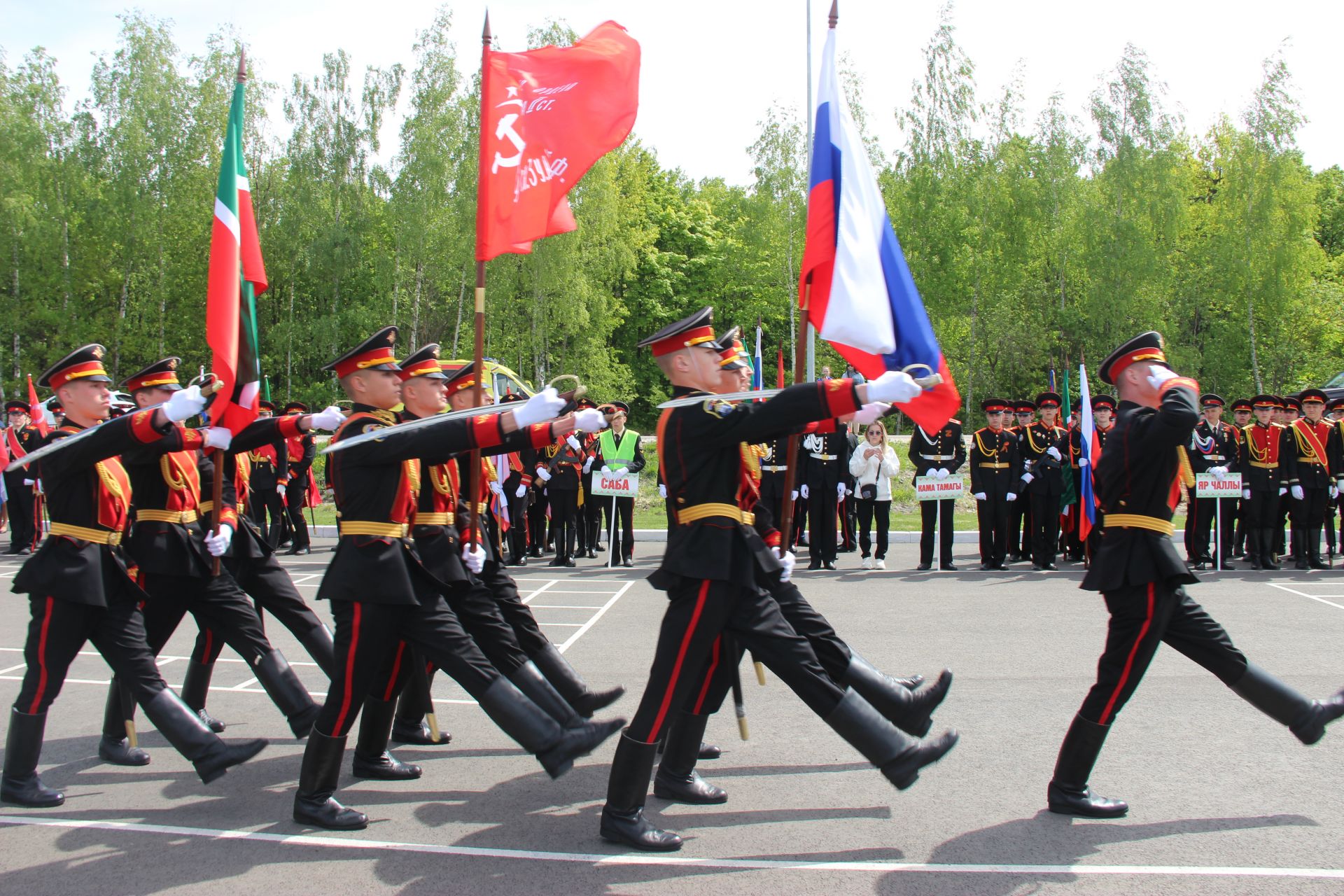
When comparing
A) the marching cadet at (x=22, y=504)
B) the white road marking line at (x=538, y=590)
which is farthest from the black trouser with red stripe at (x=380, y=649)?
the marching cadet at (x=22, y=504)

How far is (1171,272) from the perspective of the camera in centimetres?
3322

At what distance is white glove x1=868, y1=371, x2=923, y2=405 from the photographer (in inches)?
147

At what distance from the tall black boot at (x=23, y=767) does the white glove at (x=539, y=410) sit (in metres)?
2.50

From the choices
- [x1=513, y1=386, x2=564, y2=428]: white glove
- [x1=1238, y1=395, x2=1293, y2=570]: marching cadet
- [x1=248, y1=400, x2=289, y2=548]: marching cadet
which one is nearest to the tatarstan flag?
[x1=513, y1=386, x2=564, y2=428]: white glove

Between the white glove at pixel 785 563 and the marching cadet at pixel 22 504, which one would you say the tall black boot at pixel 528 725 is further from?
the marching cadet at pixel 22 504

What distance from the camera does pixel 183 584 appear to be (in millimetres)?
5250

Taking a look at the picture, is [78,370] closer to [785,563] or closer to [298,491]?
[785,563]

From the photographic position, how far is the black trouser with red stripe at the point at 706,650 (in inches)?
160

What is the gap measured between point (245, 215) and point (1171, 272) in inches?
1294

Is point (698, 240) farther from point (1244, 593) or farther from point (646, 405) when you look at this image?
point (1244, 593)

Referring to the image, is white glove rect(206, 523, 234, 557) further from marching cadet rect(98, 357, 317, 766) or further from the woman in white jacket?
the woman in white jacket

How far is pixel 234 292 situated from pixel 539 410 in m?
2.28

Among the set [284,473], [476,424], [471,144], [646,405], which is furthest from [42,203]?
[476,424]

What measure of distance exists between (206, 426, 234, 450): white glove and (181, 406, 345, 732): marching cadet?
0.23 feet
